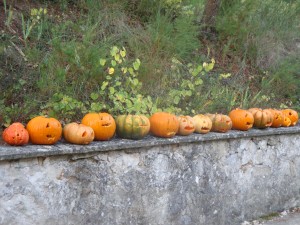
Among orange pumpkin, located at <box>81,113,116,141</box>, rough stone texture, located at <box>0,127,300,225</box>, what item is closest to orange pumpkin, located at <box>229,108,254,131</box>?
rough stone texture, located at <box>0,127,300,225</box>

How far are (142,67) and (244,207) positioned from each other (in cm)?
197

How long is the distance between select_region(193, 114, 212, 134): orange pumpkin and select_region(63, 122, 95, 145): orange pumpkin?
1431 mm

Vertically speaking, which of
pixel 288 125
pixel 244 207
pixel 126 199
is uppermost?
pixel 288 125

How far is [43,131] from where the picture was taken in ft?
14.0

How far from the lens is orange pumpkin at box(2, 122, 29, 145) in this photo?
13.5 feet

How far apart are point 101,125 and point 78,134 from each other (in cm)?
30

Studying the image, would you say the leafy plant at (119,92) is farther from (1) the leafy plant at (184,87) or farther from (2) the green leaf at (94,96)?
(1) the leafy plant at (184,87)

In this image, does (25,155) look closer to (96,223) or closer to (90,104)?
(96,223)

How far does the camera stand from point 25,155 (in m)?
3.94

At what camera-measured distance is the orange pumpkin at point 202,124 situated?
18.1 ft

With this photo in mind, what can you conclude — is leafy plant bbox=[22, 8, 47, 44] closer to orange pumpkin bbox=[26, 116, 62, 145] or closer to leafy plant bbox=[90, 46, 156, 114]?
leafy plant bbox=[90, 46, 156, 114]

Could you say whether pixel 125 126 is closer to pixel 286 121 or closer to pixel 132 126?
pixel 132 126

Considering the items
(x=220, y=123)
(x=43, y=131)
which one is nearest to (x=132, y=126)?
(x=43, y=131)

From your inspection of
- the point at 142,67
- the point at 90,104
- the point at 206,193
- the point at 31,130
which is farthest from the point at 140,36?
the point at 31,130
